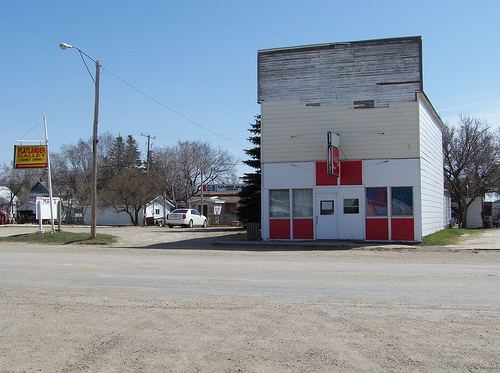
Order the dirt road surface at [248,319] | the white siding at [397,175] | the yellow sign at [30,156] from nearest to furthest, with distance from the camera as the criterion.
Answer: the dirt road surface at [248,319] → the white siding at [397,175] → the yellow sign at [30,156]

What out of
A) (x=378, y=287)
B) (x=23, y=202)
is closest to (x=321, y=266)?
(x=378, y=287)

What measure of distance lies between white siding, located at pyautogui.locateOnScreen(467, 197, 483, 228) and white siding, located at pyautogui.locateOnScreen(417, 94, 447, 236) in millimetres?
19531

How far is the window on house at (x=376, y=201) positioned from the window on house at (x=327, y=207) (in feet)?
5.08

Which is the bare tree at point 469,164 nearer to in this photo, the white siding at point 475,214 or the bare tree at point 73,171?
the white siding at point 475,214

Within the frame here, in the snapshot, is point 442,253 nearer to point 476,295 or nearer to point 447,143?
point 476,295

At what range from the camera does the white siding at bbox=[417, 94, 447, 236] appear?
2553 centimetres

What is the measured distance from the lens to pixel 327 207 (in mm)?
25078

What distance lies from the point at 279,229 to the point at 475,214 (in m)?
33.5

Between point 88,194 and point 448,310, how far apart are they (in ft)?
204

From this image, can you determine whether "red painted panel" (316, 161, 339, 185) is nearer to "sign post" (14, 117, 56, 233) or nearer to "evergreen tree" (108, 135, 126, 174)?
"sign post" (14, 117, 56, 233)

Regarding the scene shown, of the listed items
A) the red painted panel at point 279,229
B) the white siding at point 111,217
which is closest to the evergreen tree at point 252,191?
the red painted panel at point 279,229

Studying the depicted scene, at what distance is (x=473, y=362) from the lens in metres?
5.90

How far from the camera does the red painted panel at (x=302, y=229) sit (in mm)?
25297

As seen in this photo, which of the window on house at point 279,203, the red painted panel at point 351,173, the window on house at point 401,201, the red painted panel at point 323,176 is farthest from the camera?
the window on house at point 279,203
